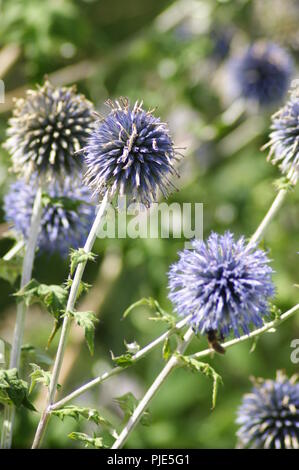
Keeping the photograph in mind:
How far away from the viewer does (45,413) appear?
7.14 ft

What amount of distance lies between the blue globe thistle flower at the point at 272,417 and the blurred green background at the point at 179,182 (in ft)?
3.57

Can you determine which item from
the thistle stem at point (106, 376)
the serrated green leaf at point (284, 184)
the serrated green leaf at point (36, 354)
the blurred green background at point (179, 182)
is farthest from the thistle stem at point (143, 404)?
the blurred green background at point (179, 182)

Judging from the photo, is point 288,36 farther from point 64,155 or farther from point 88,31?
point 64,155

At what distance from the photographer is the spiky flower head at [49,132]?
9.05ft

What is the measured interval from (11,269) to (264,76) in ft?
8.23

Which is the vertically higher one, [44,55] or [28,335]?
[44,55]

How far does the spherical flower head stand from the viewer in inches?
99.7

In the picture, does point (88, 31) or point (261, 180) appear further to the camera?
point (261, 180)

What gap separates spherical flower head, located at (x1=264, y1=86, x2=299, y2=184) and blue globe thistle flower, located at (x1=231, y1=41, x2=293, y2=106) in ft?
6.29

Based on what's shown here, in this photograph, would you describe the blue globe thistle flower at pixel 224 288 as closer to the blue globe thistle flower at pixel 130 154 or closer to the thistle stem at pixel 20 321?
the blue globe thistle flower at pixel 130 154

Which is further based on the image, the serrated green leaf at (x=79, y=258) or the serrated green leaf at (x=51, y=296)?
the serrated green leaf at (x=51, y=296)

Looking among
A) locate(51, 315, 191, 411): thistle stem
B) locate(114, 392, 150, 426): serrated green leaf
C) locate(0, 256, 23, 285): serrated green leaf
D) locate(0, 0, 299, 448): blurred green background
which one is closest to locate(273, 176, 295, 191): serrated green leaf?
locate(51, 315, 191, 411): thistle stem
